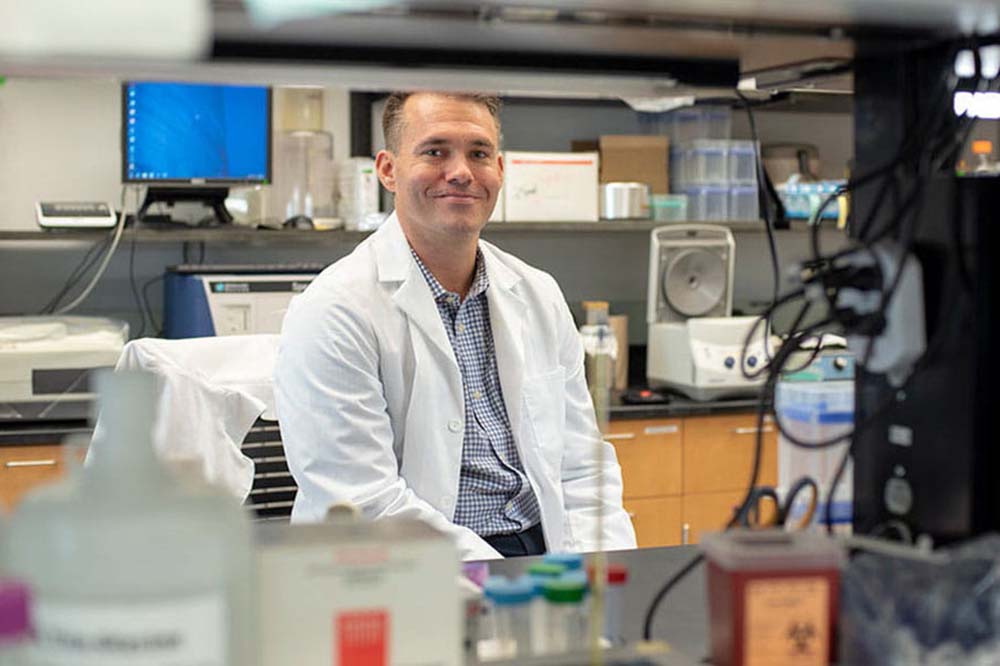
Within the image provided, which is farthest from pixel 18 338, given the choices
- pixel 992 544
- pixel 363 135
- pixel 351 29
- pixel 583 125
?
pixel 992 544

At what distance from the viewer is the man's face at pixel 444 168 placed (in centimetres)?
234

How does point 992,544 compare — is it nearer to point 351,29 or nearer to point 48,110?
point 351,29

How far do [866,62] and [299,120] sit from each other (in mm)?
3041

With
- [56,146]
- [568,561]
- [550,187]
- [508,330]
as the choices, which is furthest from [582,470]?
[56,146]

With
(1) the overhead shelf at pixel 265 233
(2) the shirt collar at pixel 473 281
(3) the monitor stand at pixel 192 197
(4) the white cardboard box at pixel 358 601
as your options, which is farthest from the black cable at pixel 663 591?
A: (3) the monitor stand at pixel 192 197

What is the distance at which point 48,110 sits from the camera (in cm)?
396

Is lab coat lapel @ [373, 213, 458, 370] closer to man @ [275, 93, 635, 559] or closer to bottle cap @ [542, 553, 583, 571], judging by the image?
man @ [275, 93, 635, 559]

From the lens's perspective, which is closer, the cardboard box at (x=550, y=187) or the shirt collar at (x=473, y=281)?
the shirt collar at (x=473, y=281)

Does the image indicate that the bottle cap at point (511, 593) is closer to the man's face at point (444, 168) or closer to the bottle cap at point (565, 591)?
the bottle cap at point (565, 591)

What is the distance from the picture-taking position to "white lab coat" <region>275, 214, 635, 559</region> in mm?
2084

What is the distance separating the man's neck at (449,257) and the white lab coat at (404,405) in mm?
44

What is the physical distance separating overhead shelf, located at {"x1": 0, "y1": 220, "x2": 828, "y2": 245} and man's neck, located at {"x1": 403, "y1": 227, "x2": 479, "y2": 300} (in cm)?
151

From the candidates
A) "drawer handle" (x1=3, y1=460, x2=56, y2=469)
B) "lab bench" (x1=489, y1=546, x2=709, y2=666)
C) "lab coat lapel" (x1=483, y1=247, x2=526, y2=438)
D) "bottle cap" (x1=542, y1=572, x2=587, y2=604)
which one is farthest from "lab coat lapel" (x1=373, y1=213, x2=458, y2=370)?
"drawer handle" (x1=3, y1=460, x2=56, y2=469)

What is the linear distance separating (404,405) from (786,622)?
4.27 ft
